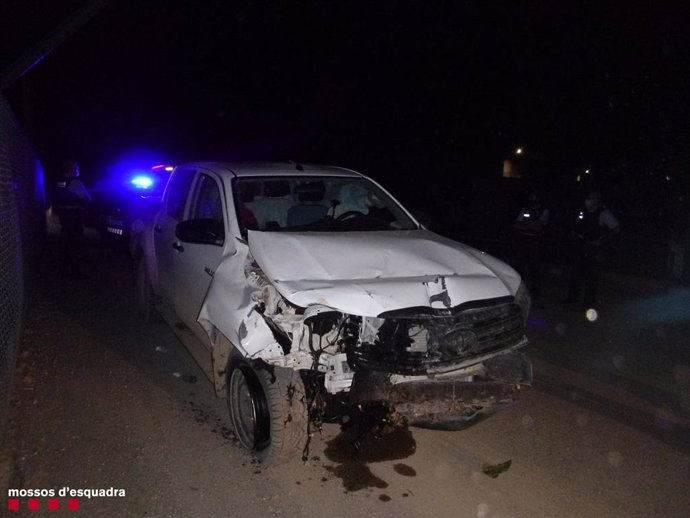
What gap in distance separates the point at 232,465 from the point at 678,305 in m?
8.46

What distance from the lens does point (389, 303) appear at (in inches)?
143

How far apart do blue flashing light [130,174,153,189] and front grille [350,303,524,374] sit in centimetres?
814

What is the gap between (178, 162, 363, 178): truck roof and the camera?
523 centimetres

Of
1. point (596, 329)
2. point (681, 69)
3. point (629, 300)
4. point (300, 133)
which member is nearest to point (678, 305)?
point (629, 300)

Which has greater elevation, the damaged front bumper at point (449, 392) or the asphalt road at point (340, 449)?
the damaged front bumper at point (449, 392)

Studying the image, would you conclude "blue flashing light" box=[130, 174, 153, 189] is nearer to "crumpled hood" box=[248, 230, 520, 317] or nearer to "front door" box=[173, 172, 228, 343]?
"front door" box=[173, 172, 228, 343]

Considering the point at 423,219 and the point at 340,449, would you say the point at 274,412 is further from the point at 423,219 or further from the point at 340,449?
the point at 423,219

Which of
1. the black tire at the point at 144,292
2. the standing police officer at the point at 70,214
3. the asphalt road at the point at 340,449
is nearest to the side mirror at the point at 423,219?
the asphalt road at the point at 340,449

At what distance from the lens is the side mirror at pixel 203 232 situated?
15.0 feet

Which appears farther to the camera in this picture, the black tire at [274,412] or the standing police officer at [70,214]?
the standing police officer at [70,214]

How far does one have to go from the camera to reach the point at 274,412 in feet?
12.4

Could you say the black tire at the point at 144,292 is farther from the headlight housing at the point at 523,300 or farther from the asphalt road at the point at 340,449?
the headlight housing at the point at 523,300

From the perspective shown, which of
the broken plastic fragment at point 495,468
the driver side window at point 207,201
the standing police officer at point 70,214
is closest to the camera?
the broken plastic fragment at point 495,468

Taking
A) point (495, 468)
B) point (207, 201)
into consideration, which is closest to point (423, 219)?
point (207, 201)
